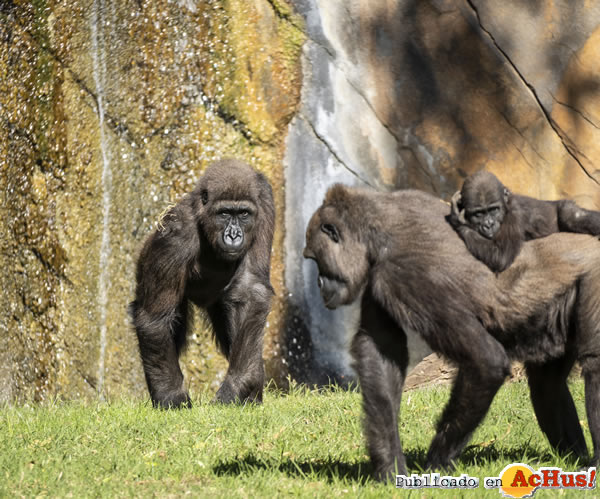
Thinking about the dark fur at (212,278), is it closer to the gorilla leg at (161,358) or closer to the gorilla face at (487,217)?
the gorilla leg at (161,358)

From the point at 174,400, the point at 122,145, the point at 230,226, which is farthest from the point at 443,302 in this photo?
the point at 122,145

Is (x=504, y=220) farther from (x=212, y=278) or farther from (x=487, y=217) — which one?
(x=212, y=278)

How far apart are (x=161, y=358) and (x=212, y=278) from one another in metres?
0.77

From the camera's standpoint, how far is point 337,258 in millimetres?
4598

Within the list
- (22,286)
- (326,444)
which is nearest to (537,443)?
(326,444)

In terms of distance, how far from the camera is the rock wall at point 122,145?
8.80 m

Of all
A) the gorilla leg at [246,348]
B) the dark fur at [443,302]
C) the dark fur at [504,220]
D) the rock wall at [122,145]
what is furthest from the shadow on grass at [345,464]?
the rock wall at [122,145]

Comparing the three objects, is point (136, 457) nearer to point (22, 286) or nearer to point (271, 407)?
point (271, 407)

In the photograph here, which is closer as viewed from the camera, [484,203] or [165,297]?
[484,203]

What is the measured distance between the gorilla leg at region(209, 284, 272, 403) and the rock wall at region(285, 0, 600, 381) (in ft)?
6.05

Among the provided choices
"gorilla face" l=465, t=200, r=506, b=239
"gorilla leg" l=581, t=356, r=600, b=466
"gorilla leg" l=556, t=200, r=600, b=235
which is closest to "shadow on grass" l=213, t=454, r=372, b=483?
"gorilla leg" l=581, t=356, r=600, b=466

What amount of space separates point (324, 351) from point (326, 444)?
3.60m

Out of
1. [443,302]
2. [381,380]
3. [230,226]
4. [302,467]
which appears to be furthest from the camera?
[230,226]

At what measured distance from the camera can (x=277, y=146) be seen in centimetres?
898
